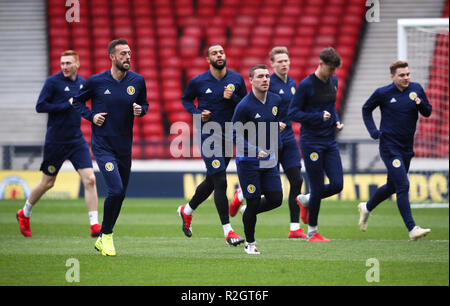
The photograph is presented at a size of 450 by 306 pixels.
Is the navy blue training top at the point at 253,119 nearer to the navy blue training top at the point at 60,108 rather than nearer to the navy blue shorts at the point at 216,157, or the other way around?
the navy blue shorts at the point at 216,157

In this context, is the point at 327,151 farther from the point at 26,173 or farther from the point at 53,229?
the point at 26,173

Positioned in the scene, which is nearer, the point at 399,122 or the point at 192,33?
the point at 399,122

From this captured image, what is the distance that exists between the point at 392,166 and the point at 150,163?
945 cm

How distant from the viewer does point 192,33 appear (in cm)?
2341

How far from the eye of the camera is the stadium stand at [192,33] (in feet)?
73.7

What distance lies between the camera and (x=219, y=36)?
2339cm

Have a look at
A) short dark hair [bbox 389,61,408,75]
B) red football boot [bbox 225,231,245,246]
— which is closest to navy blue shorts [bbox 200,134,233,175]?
red football boot [bbox 225,231,245,246]

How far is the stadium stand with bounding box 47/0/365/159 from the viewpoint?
22.5 m

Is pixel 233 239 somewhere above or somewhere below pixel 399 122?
below

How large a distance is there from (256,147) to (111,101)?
1601mm

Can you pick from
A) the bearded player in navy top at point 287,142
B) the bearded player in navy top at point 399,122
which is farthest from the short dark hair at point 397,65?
the bearded player in navy top at point 287,142

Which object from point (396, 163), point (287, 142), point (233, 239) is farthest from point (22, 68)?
point (396, 163)

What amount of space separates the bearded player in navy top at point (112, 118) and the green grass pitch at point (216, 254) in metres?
0.52

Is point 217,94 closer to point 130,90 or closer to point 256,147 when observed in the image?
point 130,90
